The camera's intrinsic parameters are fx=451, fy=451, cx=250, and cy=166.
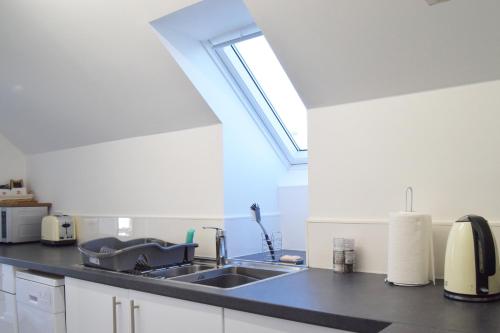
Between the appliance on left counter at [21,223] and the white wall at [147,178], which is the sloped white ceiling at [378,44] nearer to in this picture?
the white wall at [147,178]

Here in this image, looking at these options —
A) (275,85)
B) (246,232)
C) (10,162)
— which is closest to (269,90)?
(275,85)

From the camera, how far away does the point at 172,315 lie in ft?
5.66

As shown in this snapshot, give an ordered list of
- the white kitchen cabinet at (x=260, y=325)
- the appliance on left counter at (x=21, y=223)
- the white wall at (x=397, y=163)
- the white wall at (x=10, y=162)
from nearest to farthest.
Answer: the white kitchen cabinet at (x=260, y=325)
the white wall at (x=397, y=163)
the appliance on left counter at (x=21, y=223)
the white wall at (x=10, y=162)

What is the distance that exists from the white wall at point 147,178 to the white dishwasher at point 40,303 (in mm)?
671

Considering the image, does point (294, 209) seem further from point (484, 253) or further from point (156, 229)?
point (484, 253)

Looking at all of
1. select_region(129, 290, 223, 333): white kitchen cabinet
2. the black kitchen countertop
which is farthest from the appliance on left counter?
select_region(129, 290, 223, 333): white kitchen cabinet

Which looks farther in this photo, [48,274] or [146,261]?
[48,274]

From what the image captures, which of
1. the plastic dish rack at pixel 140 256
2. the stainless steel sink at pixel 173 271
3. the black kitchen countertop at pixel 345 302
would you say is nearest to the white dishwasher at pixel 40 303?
the plastic dish rack at pixel 140 256

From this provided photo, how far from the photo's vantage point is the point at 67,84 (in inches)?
111

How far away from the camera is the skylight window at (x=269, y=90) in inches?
99.4

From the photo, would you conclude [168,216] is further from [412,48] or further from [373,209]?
[412,48]

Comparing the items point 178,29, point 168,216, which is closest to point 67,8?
point 178,29

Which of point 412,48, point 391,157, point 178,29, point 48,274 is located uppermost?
point 178,29

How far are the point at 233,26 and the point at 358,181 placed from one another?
103 cm
